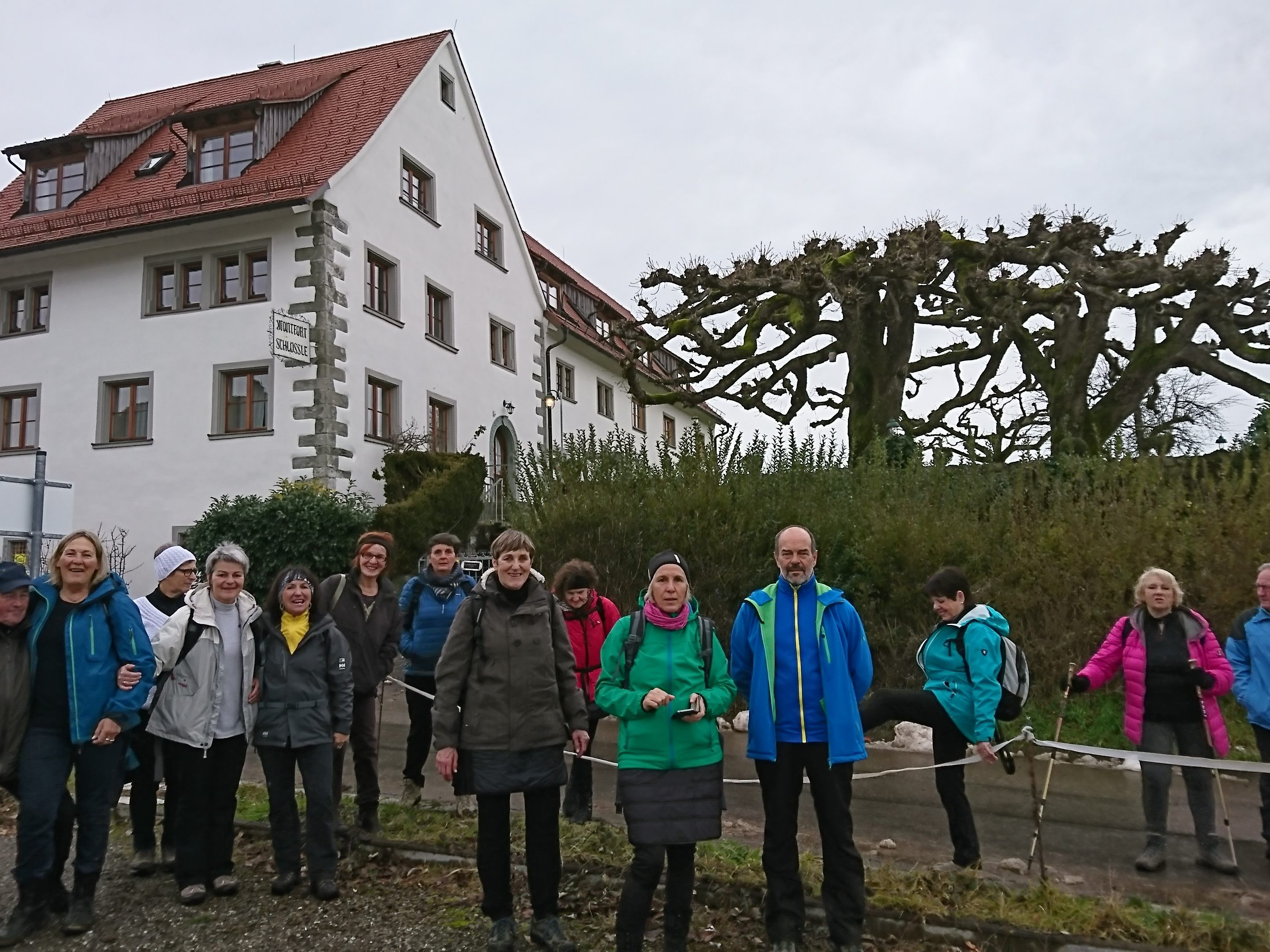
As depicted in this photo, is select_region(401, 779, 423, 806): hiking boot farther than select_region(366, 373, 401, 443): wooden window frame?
No

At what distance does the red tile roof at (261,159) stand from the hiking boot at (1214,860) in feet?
56.5

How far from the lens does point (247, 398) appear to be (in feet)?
61.8

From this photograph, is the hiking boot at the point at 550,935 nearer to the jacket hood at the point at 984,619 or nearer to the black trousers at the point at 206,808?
the black trousers at the point at 206,808

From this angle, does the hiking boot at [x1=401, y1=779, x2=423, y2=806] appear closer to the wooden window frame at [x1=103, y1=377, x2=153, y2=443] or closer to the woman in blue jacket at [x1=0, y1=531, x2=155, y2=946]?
the woman in blue jacket at [x1=0, y1=531, x2=155, y2=946]

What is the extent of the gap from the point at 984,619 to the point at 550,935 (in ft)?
9.14

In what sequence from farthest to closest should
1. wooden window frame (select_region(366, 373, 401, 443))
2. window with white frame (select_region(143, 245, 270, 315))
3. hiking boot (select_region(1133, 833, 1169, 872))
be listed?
wooden window frame (select_region(366, 373, 401, 443)), window with white frame (select_region(143, 245, 270, 315)), hiking boot (select_region(1133, 833, 1169, 872))

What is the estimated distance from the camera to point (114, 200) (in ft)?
69.2

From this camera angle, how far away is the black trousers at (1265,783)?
5695 millimetres

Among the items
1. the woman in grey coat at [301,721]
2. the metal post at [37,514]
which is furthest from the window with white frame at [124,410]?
the woman in grey coat at [301,721]

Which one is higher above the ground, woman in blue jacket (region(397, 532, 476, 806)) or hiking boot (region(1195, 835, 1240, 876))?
woman in blue jacket (region(397, 532, 476, 806))

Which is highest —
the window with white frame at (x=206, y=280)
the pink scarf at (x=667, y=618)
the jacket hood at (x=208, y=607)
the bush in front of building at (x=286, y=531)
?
the window with white frame at (x=206, y=280)

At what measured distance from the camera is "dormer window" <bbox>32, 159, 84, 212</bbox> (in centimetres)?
2214

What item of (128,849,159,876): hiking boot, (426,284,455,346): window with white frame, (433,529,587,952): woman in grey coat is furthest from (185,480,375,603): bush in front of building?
(433,529,587,952): woman in grey coat

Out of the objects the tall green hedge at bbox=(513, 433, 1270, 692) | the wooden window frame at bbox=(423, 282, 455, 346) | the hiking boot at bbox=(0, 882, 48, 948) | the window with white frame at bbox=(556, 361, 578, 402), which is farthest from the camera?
the window with white frame at bbox=(556, 361, 578, 402)
